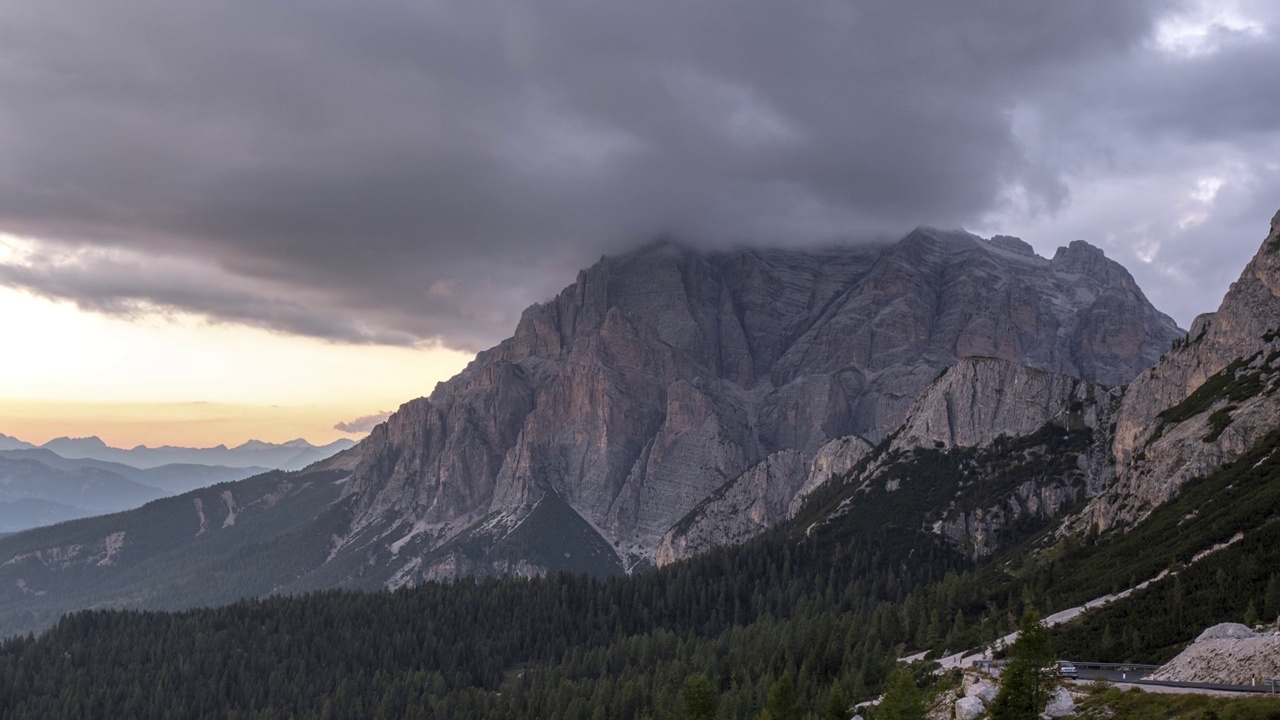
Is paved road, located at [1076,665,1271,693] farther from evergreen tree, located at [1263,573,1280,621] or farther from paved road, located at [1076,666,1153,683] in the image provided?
evergreen tree, located at [1263,573,1280,621]

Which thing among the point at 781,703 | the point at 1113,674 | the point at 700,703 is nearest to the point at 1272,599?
the point at 1113,674

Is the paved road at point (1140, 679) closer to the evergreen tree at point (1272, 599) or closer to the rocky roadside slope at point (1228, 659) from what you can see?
the rocky roadside slope at point (1228, 659)

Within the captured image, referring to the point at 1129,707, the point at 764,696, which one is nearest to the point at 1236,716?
the point at 1129,707

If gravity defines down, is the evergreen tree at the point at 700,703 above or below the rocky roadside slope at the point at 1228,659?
below

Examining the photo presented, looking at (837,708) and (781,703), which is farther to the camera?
(781,703)

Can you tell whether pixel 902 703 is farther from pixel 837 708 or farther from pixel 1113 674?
pixel 1113 674

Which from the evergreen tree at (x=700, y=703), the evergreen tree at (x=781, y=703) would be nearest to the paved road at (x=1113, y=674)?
the evergreen tree at (x=781, y=703)

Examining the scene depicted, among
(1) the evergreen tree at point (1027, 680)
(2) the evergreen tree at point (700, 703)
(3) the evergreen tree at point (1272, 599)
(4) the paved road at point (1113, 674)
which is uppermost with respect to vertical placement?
(3) the evergreen tree at point (1272, 599)

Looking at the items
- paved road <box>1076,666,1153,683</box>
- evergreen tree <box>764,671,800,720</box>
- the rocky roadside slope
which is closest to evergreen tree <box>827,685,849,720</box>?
evergreen tree <box>764,671,800,720</box>

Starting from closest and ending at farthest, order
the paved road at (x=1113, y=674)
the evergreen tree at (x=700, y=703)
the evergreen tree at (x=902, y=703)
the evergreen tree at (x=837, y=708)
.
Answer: the evergreen tree at (x=902, y=703) → the paved road at (x=1113, y=674) → the evergreen tree at (x=837, y=708) → the evergreen tree at (x=700, y=703)

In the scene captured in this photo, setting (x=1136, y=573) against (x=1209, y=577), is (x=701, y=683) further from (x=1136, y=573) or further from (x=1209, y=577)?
(x=1136, y=573)

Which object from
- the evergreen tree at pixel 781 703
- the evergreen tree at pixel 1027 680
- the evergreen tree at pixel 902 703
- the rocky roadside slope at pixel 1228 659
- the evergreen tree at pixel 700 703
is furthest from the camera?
the evergreen tree at pixel 781 703

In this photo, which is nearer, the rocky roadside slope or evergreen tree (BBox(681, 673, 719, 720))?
the rocky roadside slope

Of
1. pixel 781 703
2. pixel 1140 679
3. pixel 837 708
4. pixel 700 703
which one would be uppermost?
pixel 1140 679
